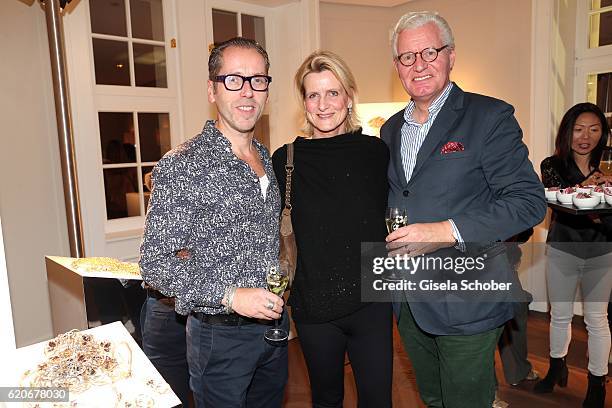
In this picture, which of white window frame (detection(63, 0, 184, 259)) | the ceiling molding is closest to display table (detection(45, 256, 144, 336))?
white window frame (detection(63, 0, 184, 259))

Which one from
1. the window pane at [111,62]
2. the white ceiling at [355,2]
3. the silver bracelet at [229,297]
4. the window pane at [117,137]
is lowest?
the silver bracelet at [229,297]

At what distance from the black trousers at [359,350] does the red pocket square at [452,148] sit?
24.1 inches

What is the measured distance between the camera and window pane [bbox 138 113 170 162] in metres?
3.88

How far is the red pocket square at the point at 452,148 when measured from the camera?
5.24ft

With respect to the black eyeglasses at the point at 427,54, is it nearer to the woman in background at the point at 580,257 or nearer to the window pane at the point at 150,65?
the woman in background at the point at 580,257

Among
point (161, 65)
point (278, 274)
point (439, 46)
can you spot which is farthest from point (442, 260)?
point (161, 65)

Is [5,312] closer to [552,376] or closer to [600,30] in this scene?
[552,376]

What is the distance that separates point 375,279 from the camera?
1.77 m

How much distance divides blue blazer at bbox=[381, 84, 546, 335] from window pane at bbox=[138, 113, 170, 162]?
2777 millimetres

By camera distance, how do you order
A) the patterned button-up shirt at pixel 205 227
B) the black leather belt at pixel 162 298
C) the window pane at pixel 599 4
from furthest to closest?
the window pane at pixel 599 4
the black leather belt at pixel 162 298
the patterned button-up shirt at pixel 205 227

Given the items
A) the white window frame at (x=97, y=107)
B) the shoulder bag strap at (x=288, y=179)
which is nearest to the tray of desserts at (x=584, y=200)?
the shoulder bag strap at (x=288, y=179)

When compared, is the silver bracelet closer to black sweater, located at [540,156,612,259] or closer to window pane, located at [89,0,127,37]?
black sweater, located at [540,156,612,259]

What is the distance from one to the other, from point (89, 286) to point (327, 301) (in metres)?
1.16

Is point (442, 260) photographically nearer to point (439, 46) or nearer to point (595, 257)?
point (439, 46)
